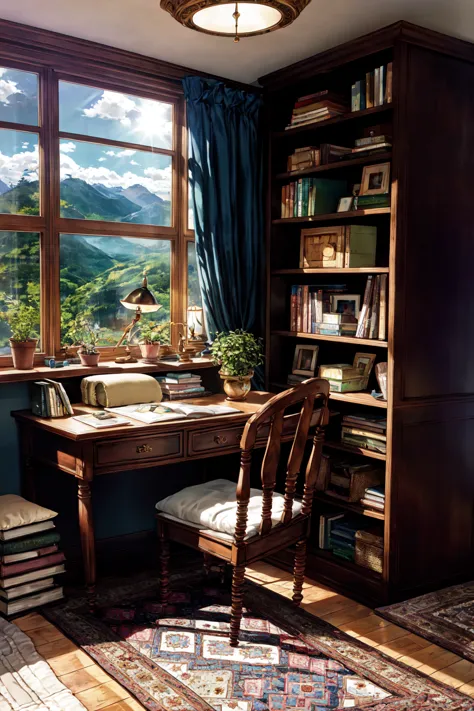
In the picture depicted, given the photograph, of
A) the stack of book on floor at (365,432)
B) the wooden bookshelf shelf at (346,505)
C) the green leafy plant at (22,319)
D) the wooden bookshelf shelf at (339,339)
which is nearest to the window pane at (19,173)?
the green leafy plant at (22,319)

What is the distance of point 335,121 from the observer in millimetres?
3537

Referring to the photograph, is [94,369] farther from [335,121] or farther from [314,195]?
[335,121]

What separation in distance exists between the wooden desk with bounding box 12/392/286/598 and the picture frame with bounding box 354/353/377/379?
→ 1.61 ft

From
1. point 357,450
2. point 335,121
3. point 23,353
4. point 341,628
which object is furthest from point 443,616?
point 335,121

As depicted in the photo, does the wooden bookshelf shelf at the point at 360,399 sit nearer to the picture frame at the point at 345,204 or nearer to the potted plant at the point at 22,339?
the picture frame at the point at 345,204

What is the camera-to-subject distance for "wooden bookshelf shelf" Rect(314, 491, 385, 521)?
3406 mm

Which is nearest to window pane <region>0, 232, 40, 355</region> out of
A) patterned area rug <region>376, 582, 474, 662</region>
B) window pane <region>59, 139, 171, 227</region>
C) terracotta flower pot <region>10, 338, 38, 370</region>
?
terracotta flower pot <region>10, 338, 38, 370</region>

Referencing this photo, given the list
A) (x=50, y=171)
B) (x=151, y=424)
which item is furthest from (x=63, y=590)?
(x=50, y=171)

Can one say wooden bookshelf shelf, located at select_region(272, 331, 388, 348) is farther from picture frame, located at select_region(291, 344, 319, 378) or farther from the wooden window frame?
the wooden window frame

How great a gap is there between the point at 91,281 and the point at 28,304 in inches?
13.8

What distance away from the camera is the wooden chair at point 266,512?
280cm

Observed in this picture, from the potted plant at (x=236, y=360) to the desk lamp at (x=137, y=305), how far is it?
382 millimetres

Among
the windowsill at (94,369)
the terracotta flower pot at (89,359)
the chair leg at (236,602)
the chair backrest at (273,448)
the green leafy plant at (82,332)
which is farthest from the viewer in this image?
the green leafy plant at (82,332)

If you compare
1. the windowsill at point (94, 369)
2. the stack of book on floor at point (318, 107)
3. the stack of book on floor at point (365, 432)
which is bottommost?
the stack of book on floor at point (365, 432)
